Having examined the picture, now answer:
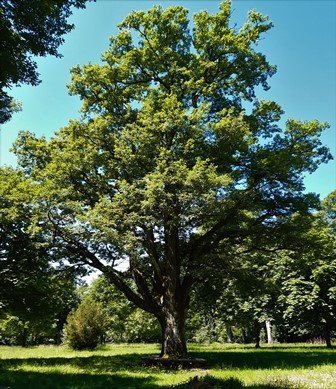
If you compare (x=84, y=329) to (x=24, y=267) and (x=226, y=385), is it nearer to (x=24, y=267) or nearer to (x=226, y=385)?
(x=24, y=267)

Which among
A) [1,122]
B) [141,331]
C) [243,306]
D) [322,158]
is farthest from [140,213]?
[141,331]

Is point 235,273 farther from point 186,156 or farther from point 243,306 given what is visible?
point 243,306

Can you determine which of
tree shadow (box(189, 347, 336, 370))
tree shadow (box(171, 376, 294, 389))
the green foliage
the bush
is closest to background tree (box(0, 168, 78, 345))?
tree shadow (box(189, 347, 336, 370))

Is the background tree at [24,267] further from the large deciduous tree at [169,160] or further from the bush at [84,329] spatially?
the bush at [84,329]

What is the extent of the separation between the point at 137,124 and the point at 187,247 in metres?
7.06

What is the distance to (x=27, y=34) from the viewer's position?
10172mm

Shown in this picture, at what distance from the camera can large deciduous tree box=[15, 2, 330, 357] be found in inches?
642

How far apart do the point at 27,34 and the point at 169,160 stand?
827 centimetres

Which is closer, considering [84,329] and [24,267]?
[24,267]

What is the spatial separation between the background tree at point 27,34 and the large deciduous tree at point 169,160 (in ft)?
21.9

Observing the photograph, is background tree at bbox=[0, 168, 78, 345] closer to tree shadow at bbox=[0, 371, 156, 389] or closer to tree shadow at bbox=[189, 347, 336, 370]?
tree shadow at bbox=[0, 371, 156, 389]

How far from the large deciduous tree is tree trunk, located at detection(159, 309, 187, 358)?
0.05m

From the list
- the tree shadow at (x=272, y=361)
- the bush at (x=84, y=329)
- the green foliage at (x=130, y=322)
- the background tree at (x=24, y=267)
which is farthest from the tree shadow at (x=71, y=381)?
the green foliage at (x=130, y=322)

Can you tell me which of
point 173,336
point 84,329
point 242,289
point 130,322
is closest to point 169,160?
point 173,336
